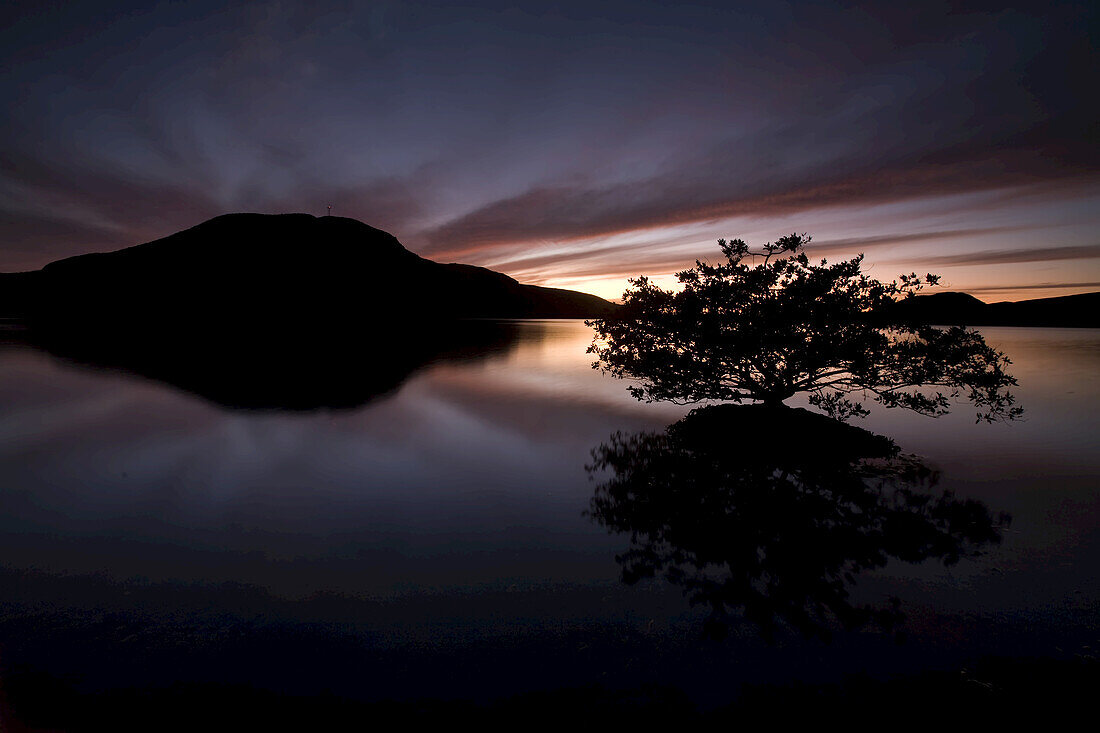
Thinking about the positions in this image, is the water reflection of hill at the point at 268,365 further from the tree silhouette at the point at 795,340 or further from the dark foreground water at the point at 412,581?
the tree silhouette at the point at 795,340

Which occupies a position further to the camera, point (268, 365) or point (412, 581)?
point (268, 365)

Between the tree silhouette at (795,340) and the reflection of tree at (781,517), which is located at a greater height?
the tree silhouette at (795,340)

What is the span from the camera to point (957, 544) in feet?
44.1

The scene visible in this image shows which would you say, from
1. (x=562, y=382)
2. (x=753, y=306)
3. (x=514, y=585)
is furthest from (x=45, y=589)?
(x=562, y=382)

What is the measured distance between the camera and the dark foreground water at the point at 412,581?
824 cm

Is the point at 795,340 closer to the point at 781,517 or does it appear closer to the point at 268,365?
the point at 781,517

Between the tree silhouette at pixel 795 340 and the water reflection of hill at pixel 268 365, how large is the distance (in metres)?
25.7

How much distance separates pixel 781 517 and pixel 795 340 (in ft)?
37.0

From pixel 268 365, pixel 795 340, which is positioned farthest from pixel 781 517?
pixel 268 365

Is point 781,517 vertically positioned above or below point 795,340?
below

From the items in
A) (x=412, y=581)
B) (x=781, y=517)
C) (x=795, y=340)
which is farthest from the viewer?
(x=795, y=340)

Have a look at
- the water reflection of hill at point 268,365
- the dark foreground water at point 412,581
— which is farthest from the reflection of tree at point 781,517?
the water reflection of hill at point 268,365

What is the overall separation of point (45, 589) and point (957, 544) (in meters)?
24.2

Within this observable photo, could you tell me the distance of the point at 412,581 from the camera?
454 inches
